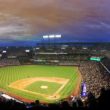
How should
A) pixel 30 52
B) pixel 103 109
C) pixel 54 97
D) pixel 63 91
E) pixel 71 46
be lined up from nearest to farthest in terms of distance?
pixel 103 109 < pixel 54 97 < pixel 63 91 < pixel 30 52 < pixel 71 46

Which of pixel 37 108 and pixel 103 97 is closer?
pixel 37 108

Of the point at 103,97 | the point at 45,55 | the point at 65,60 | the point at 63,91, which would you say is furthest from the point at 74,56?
the point at 103,97

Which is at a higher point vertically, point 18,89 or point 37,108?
point 37,108

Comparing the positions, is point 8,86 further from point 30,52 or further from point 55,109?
point 30,52

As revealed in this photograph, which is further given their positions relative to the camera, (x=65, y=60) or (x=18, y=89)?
(x=65, y=60)

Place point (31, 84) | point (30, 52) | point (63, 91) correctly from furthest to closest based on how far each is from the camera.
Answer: point (30, 52)
point (31, 84)
point (63, 91)

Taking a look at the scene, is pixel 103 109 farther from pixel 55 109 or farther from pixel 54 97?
pixel 54 97

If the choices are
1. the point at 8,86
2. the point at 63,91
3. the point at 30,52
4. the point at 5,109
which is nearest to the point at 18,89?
the point at 8,86

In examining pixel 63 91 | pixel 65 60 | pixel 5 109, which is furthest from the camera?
pixel 65 60

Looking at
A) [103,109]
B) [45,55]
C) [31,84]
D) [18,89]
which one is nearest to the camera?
[103,109]
